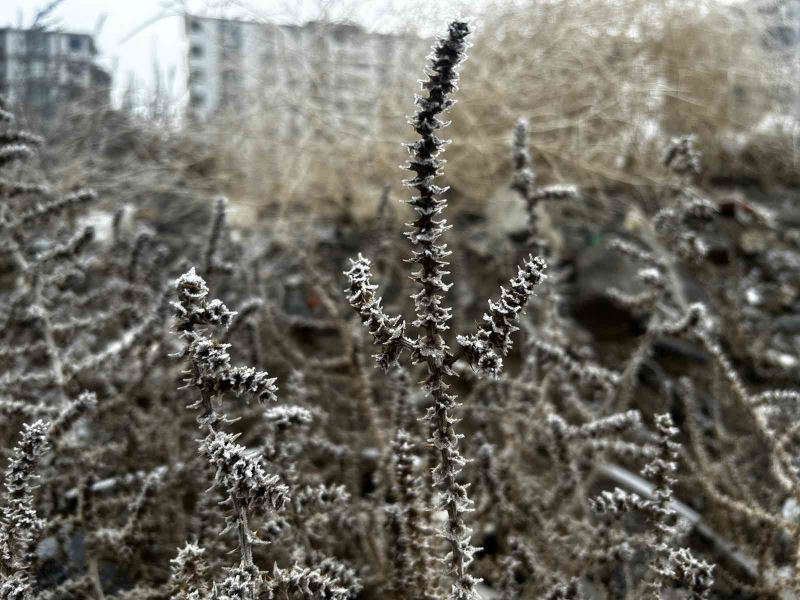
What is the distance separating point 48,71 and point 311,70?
37.0 inches

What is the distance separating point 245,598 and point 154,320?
0.67 m

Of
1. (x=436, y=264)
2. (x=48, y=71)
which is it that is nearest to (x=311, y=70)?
(x=48, y=71)

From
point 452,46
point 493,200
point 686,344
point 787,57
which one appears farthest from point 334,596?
point 787,57

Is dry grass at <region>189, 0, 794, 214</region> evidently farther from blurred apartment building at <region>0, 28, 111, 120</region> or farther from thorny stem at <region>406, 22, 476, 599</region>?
thorny stem at <region>406, 22, 476, 599</region>

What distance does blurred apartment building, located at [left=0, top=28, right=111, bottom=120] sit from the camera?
2025 millimetres

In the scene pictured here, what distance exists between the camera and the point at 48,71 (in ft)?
7.39

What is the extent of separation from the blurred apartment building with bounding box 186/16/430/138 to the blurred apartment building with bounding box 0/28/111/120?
0.37m

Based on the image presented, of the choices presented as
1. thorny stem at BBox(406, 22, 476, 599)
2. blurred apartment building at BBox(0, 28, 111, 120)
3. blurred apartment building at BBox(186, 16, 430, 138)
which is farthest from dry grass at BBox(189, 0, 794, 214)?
thorny stem at BBox(406, 22, 476, 599)

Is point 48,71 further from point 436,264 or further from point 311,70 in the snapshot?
point 436,264

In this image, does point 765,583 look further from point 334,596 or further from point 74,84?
point 74,84

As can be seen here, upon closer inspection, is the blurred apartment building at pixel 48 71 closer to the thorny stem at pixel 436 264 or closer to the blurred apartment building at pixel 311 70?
the blurred apartment building at pixel 311 70

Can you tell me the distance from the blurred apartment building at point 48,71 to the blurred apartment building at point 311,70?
37 cm

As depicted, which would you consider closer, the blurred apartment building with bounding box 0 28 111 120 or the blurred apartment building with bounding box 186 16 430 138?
the blurred apartment building with bounding box 0 28 111 120

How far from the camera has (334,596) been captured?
56cm
